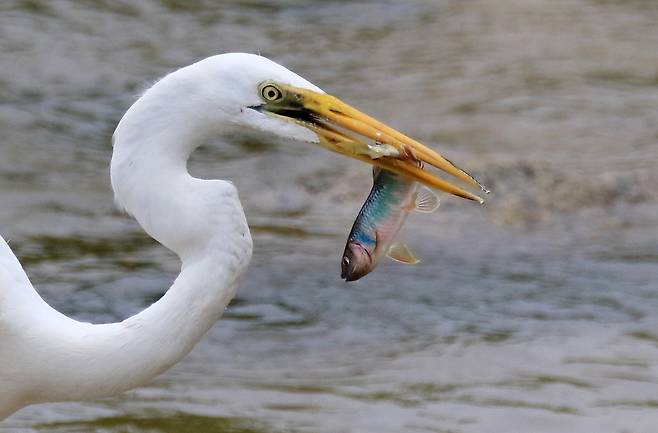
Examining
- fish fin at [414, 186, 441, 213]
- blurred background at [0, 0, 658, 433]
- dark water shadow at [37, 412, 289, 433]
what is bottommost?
dark water shadow at [37, 412, 289, 433]

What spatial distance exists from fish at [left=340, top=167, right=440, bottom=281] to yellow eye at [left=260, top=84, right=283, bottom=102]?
1.34ft

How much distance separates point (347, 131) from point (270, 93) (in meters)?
0.24

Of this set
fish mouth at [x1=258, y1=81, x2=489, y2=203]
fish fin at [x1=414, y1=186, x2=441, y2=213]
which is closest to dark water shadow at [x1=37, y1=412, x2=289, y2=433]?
fish fin at [x1=414, y1=186, x2=441, y2=213]

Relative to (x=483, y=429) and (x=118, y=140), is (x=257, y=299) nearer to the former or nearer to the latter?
(x=483, y=429)

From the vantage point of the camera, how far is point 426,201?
3805mm

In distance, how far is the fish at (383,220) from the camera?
12.2 feet

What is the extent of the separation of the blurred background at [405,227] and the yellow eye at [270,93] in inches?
80.4

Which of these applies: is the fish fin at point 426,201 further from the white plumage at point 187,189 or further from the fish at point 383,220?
the white plumage at point 187,189

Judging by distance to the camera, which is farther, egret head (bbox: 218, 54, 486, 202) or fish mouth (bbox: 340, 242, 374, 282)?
fish mouth (bbox: 340, 242, 374, 282)

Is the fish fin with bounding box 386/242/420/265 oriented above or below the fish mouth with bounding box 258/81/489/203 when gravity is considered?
below

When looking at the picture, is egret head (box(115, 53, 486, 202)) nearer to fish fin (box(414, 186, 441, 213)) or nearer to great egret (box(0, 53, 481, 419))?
great egret (box(0, 53, 481, 419))

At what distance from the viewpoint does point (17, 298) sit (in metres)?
3.86

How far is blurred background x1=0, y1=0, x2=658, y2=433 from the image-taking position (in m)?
5.40

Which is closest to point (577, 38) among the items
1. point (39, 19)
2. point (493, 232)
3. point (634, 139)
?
point (634, 139)
